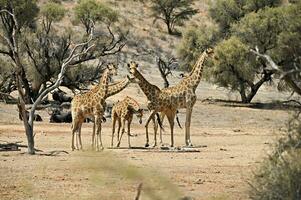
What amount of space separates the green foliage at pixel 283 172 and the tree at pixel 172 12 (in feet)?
194

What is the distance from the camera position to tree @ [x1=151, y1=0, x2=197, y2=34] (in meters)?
69.6

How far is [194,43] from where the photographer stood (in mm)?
53312

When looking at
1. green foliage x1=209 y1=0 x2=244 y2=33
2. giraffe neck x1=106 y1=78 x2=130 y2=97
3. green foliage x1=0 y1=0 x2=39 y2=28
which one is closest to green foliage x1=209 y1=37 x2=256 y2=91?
green foliage x1=209 y1=0 x2=244 y2=33

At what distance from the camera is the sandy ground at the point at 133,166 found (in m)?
6.86

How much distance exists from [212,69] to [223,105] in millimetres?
3171

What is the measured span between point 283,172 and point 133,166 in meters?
3.27

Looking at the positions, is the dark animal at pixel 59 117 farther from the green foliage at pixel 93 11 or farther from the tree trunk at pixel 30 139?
the green foliage at pixel 93 11

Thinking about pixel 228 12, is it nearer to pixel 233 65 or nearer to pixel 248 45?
pixel 233 65

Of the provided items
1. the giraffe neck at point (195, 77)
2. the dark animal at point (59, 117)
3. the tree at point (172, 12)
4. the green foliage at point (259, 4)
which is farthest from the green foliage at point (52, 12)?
the giraffe neck at point (195, 77)

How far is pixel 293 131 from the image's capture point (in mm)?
9594

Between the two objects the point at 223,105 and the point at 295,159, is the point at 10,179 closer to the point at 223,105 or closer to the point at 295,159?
the point at 295,159

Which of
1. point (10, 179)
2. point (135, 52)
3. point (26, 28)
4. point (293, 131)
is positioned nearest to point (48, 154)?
point (10, 179)

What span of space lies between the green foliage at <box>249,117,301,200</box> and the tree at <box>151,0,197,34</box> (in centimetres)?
5903

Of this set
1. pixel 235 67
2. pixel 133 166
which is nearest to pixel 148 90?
pixel 133 166
